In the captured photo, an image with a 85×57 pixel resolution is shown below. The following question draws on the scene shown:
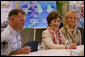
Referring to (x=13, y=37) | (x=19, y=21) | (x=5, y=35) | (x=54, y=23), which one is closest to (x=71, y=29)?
(x=54, y=23)

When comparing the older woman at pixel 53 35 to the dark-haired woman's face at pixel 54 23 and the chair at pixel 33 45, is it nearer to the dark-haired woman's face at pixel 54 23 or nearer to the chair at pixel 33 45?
the dark-haired woman's face at pixel 54 23

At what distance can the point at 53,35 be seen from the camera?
7.74ft

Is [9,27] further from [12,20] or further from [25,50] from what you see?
[25,50]

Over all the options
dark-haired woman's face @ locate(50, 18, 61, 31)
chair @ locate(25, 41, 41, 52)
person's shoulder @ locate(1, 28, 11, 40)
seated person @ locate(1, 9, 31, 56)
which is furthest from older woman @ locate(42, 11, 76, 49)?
person's shoulder @ locate(1, 28, 11, 40)

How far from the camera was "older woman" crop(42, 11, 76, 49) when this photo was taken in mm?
2195

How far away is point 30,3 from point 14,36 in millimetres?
2222

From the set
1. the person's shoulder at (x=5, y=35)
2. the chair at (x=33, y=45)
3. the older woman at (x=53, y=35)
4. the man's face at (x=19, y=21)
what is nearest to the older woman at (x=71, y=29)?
the older woman at (x=53, y=35)

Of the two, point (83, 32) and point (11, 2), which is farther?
point (83, 32)

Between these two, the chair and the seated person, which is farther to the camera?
the chair

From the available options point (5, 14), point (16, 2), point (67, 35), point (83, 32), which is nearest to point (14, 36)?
point (67, 35)

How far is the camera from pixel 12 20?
184 centimetres

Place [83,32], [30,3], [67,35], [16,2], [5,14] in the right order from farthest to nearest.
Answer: [83,32], [30,3], [16,2], [5,14], [67,35]

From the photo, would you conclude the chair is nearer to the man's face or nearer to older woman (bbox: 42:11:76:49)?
older woman (bbox: 42:11:76:49)

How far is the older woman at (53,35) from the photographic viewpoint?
7.20 ft
